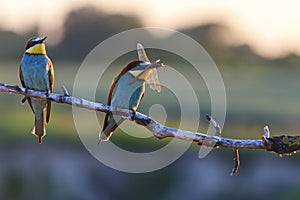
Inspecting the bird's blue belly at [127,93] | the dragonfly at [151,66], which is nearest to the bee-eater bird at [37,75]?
the bird's blue belly at [127,93]

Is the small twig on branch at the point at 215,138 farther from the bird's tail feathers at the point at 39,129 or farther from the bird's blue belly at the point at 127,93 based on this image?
the bird's tail feathers at the point at 39,129

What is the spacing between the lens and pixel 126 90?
13.7 feet

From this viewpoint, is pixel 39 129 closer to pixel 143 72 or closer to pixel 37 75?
pixel 37 75

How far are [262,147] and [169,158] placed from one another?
6.29 metres

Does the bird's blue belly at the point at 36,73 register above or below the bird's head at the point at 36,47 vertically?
below

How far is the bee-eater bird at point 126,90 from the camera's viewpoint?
3.87m

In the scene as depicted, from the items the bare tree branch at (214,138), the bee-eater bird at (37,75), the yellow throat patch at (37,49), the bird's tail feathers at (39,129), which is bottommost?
the bare tree branch at (214,138)

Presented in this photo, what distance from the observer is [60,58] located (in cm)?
1880

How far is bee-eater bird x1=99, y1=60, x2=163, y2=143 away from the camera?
12.7 feet

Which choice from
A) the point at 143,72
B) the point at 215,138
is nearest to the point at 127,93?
the point at 143,72

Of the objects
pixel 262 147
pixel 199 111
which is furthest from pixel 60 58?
pixel 262 147

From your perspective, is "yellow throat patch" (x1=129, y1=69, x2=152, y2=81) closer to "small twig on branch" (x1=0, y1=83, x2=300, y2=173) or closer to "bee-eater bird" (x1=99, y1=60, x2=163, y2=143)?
"bee-eater bird" (x1=99, y1=60, x2=163, y2=143)

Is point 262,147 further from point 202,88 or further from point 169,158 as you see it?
point 202,88

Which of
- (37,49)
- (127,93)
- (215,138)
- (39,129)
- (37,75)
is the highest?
(37,49)
